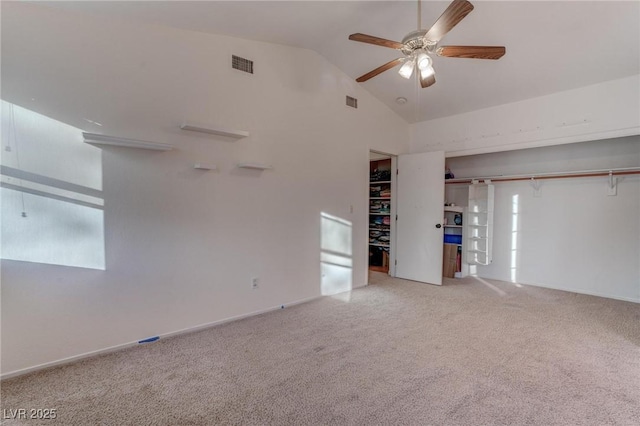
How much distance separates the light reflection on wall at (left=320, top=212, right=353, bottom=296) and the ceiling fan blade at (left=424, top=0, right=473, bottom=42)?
2.45 meters

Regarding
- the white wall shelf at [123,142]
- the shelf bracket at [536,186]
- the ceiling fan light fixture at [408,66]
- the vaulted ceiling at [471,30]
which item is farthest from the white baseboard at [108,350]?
the shelf bracket at [536,186]

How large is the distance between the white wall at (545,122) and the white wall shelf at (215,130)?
3.55 meters

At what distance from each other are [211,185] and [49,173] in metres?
1.25

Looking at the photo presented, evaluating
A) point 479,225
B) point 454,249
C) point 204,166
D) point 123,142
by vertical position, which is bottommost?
point 454,249

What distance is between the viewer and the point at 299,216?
3.77 meters

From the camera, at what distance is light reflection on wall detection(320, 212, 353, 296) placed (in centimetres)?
407

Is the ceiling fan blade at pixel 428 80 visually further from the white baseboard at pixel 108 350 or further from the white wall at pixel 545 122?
the white baseboard at pixel 108 350

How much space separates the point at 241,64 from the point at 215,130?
878mm

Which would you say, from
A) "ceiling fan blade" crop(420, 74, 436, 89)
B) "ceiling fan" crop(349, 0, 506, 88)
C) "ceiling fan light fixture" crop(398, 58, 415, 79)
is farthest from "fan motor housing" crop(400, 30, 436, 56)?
"ceiling fan blade" crop(420, 74, 436, 89)

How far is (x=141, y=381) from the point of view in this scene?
2.11 meters

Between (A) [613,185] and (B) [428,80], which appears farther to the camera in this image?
(A) [613,185]

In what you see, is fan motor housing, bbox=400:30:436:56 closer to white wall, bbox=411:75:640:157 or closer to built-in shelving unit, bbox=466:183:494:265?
white wall, bbox=411:75:640:157

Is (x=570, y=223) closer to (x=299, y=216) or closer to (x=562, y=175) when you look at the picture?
(x=562, y=175)

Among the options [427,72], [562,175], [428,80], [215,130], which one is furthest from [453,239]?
[215,130]
